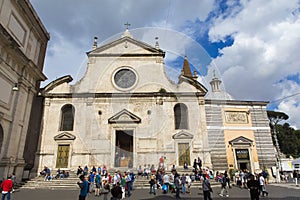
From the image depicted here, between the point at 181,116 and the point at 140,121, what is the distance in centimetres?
406

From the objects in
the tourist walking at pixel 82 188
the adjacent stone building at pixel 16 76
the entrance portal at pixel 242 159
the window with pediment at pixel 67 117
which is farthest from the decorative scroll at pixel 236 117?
the adjacent stone building at pixel 16 76

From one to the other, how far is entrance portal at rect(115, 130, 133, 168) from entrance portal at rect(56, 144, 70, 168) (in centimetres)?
419

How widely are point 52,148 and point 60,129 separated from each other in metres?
1.76

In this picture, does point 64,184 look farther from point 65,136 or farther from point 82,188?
point 82,188

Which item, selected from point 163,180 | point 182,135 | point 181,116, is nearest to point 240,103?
point 181,116

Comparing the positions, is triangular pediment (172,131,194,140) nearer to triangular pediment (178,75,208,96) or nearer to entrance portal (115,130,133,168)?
entrance portal (115,130,133,168)

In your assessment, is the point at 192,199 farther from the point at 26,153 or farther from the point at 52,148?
the point at 26,153

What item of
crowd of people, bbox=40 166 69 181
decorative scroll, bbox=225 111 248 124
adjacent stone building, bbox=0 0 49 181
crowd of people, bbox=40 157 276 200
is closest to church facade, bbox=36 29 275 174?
decorative scroll, bbox=225 111 248 124

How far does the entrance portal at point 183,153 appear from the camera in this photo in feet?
55.3

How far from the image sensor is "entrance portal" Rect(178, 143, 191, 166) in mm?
16844

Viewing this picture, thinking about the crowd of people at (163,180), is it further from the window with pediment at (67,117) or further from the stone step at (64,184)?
the window with pediment at (67,117)

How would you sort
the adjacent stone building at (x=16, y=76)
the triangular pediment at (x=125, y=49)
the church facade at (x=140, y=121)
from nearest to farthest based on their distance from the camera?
the adjacent stone building at (x=16, y=76) < the church facade at (x=140, y=121) < the triangular pediment at (x=125, y=49)

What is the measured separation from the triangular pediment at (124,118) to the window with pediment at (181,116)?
3.75 m

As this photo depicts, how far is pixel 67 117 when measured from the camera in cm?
1830
